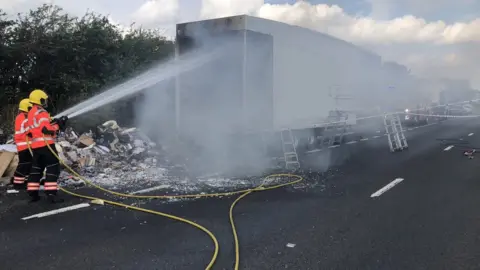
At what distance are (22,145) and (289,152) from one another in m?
5.67

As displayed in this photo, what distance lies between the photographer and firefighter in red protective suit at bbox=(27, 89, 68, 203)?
19.7 ft

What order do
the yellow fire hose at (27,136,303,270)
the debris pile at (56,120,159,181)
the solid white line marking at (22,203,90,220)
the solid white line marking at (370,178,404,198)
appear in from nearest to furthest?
the yellow fire hose at (27,136,303,270) < the solid white line marking at (22,203,90,220) < the solid white line marking at (370,178,404,198) < the debris pile at (56,120,159,181)

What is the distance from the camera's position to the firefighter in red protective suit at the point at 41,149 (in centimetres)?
602

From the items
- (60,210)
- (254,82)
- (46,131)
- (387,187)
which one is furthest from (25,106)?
(387,187)

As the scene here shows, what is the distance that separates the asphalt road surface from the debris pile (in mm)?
2207

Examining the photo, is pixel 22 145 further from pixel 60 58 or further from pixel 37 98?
pixel 60 58

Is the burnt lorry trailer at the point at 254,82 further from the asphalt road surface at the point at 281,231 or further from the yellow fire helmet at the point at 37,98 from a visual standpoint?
the yellow fire helmet at the point at 37,98

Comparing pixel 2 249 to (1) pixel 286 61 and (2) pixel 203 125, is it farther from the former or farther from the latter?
(1) pixel 286 61

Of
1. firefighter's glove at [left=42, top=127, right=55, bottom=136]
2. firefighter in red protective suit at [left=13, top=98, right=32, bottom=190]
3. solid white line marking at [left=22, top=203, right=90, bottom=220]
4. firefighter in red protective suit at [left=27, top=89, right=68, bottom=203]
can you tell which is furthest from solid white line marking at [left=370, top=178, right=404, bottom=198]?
firefighter in red protective suit at [left=13, top=98, right=32, bottom=190]

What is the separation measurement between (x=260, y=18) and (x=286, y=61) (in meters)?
1.33

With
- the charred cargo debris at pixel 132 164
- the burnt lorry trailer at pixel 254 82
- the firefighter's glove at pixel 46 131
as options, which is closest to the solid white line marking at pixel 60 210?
the charred cargo debris at pixel 132 164

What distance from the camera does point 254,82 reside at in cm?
908

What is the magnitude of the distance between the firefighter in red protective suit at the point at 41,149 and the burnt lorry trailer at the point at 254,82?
4.03 m

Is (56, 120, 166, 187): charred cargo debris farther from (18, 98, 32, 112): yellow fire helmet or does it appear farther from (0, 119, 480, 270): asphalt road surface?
(0, 119, 480, 270): asphalt road surface
